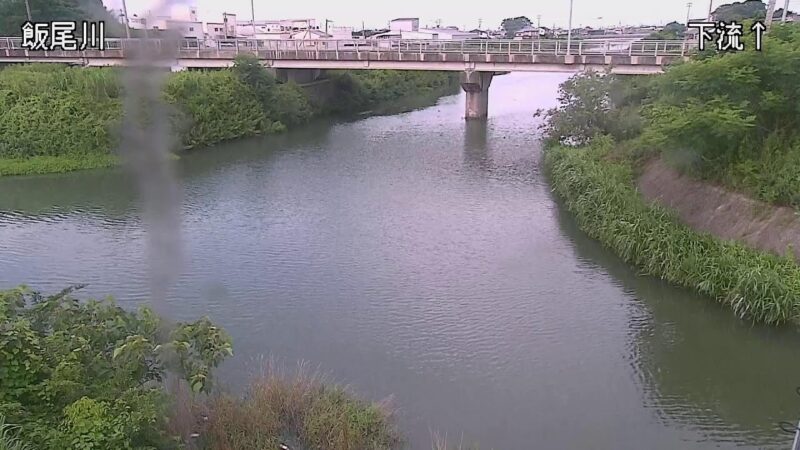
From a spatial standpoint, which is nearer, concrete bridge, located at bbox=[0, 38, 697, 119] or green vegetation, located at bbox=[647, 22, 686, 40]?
concrete bridge, located at bbox=[0, 38, 697, 119]

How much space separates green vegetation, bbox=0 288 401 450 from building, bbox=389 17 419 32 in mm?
58576

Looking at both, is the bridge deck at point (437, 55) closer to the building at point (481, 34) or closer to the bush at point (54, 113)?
the bush at point (54, 113)

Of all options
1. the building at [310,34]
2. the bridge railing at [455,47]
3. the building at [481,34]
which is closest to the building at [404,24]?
the building at [481,34]

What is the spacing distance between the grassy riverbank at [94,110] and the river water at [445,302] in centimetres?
174

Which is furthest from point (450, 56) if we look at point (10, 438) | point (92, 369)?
point (10, 438)

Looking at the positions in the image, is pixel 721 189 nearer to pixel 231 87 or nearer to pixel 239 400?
pixel 239 400

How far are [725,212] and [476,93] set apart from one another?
57.0 ft

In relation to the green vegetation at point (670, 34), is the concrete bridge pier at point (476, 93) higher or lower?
lower

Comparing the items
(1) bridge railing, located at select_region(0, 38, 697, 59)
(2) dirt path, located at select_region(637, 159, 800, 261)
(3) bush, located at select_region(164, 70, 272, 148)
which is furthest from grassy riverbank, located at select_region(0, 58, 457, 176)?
(2) dirt path, located at select_region(637, 159, 800, 261)

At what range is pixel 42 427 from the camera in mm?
4691

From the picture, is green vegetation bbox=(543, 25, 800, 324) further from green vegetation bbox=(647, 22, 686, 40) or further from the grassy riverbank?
green vegetation bbox=(647, 22, 686, 40)

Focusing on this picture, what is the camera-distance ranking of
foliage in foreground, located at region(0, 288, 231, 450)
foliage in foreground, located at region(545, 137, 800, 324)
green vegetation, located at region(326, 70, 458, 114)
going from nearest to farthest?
foliage in foreground, located at region(0, 288, 231, 450) < foliage in foreground, located at region(545, 137, 800, 324) < green vegetation, located at region(326, 70, 458, 114)

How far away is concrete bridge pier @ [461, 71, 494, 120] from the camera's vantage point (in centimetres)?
2675

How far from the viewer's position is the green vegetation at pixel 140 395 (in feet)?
15.5
